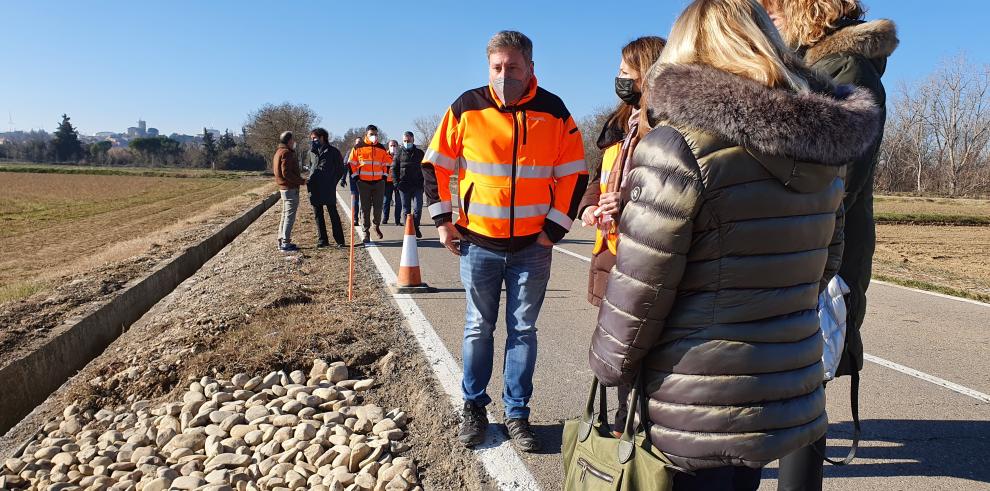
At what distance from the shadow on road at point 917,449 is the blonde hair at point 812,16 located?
213cm

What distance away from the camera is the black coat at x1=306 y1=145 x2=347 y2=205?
10.8 m

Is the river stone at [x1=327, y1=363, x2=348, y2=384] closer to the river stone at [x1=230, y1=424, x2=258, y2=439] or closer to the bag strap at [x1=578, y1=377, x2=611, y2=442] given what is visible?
the river stone at [x1=230, y1=424, x2=258, y2=439]

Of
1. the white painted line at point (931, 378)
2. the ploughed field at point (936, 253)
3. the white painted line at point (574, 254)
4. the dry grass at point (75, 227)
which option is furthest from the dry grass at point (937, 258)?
the dry grass at point (75, 227)

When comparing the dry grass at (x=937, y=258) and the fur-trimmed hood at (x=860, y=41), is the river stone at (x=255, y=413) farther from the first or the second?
the dry grass at (x=937, y=258)

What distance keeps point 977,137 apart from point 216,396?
7301 cm

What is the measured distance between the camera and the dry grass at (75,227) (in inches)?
488

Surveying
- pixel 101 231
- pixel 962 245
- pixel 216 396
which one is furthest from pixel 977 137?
pixel 216 396

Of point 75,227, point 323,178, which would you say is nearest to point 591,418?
point 323,178

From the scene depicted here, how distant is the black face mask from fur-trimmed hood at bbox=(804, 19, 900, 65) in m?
0.91

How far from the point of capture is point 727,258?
6.14 ft

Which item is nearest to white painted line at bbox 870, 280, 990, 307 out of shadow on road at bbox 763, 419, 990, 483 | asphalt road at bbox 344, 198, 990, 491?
asphalt road at bbox 344, 198, 990, 491

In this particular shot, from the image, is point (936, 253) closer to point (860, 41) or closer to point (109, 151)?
point (860, 41)

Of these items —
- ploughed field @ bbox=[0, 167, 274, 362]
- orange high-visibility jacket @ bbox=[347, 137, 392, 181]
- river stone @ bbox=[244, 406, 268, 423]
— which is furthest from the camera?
orange high-visibility jacket @ bbox=[347, 137, 392, 181]

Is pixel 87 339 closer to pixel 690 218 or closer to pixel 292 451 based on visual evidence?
pixel 292 451
